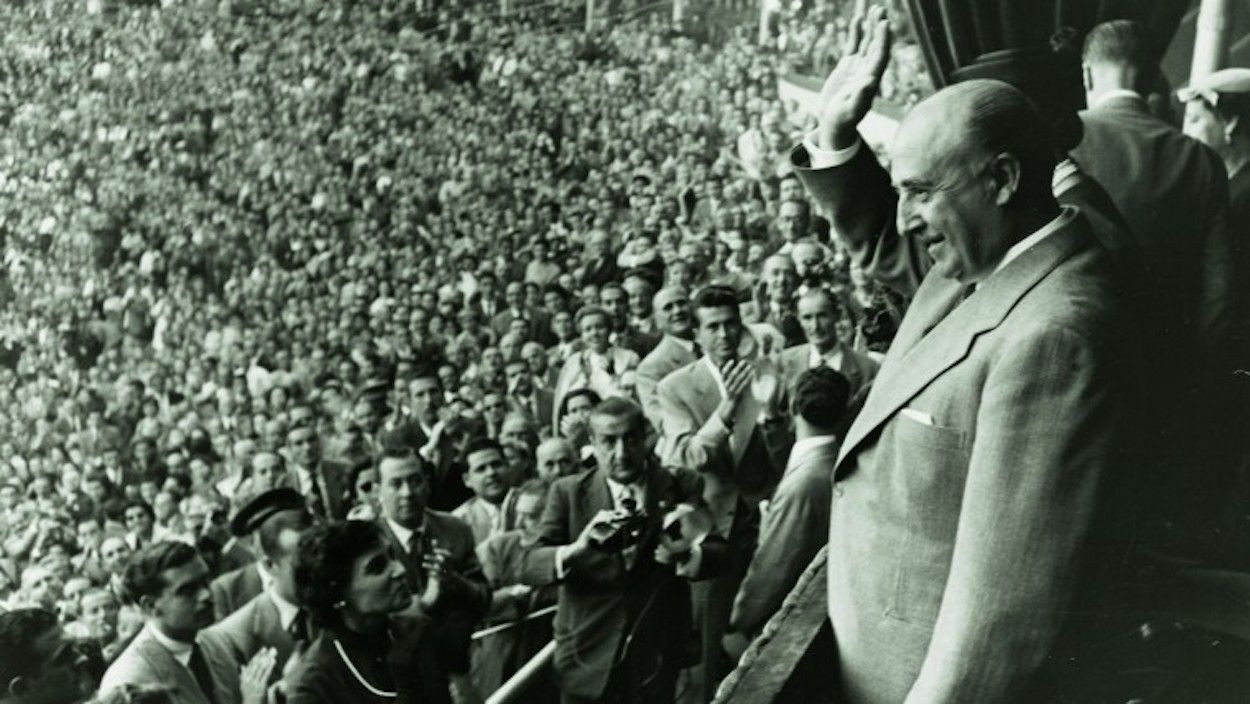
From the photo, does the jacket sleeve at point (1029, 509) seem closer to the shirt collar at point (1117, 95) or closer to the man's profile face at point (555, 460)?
the shirt collar at point (1117, 95)

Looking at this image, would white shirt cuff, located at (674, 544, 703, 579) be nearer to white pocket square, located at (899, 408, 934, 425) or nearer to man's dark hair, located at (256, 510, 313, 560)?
man's dark hair, located at (256, 510, 313, 560)

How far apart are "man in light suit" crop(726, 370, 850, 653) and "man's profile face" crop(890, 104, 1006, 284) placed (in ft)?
6.02

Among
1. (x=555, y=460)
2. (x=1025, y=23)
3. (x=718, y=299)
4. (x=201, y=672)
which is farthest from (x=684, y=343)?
(x=1025, y=23)

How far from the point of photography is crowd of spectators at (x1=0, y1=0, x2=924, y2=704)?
18.7ft

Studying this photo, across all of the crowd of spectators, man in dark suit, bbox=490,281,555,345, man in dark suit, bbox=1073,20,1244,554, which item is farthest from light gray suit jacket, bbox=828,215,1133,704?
man in dark suit, bbox=490,281,555,345

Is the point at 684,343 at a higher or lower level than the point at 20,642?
lower

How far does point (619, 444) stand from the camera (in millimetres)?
4039

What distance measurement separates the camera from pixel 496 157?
7.89m

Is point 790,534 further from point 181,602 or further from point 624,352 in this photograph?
point 624,352

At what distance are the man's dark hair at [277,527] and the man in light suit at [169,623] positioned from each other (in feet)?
1.90

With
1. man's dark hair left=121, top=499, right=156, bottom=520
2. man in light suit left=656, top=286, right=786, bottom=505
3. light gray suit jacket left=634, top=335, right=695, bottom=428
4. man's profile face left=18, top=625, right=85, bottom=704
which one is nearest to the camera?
man's profile face left=18, top=625, right=85, bottom=704

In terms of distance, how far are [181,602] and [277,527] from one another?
0.75 meters

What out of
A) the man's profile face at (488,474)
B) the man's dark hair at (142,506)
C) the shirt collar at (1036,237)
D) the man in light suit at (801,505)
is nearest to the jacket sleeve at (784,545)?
the man in light suit at (801,505)

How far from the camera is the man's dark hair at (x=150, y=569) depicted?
3.45 meters
